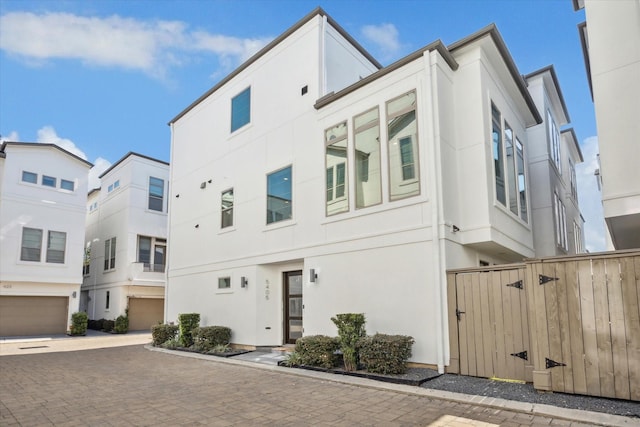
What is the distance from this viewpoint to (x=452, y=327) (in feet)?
24.0

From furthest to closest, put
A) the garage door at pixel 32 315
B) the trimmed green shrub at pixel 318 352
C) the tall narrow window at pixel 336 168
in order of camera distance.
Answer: the garage door at pixel 32 315, the tall narrow window at pixel 336 168, the trimmed green shrub at pixel 318 352

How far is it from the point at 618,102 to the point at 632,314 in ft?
12.3

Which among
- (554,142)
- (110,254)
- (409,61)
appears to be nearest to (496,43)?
(409,61)

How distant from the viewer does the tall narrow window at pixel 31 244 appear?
19.5m

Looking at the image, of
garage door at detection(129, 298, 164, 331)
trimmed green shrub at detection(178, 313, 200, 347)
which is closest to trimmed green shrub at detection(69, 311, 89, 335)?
garage door at detection(129, 298, 164, 331)

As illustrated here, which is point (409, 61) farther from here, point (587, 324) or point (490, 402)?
point (490, 402)

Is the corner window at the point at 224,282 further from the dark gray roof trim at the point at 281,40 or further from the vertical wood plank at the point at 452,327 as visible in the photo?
the vertical wood plank at the point at 452,327

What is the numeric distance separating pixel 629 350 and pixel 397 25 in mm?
12255

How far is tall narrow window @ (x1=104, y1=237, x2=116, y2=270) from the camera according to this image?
23.8 meters

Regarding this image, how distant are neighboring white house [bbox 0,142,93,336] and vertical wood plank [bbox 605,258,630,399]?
73.2ft

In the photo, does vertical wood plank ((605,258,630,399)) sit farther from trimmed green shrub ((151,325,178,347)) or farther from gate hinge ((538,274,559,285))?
trimmed green shrub ((151,325,178,347))

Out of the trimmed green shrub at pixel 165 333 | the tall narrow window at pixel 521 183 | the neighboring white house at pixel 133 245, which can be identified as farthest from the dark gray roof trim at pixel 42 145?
the tall narrow window at pixel 521 183

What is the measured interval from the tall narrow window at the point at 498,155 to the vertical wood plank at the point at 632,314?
3672 mm

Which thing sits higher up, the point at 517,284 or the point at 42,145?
the point at 42,145
